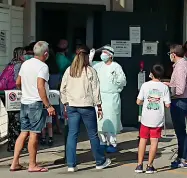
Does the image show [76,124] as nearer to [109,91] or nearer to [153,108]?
[153,108]

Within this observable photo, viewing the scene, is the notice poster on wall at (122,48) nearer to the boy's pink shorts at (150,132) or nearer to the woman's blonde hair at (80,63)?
the woman's blonde hair at (80,63)

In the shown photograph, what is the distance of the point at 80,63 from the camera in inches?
314

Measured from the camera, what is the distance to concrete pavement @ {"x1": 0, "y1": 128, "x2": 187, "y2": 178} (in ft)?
26.1

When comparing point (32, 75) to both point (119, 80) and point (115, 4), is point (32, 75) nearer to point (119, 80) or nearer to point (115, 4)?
point (119, 80)

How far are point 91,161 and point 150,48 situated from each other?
3.90m

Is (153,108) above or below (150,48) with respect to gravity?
below

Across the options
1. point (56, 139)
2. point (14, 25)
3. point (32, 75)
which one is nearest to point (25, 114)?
point (32, 75)

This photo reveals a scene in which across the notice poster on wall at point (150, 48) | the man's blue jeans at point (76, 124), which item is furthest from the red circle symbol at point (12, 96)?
the notice poster on wall at point (150, 48)

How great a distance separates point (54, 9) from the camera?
11.7 m

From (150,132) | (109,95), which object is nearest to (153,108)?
(150,132)

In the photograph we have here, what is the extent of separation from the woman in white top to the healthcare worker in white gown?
1.09 metres

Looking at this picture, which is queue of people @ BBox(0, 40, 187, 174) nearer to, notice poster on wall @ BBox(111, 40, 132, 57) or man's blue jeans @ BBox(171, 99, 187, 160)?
man's blue jeans @ BBox(171, 99, 187, 160)

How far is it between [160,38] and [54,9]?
2.34m

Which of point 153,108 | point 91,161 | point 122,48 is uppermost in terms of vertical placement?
point 122,48
